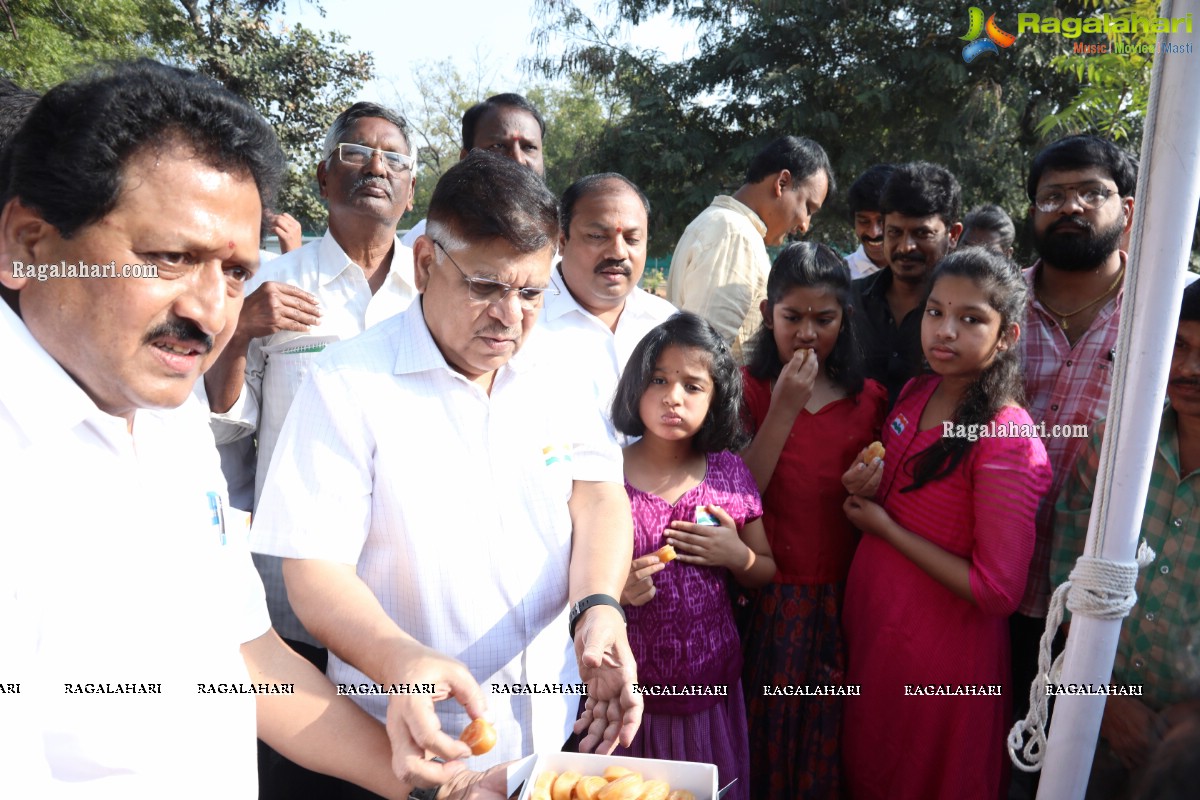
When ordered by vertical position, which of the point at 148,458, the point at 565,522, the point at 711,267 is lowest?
the point at 565,522

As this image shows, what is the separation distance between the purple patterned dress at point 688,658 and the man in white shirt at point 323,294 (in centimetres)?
107

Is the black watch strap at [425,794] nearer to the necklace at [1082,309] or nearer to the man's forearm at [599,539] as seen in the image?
the man's forearm at [599,539]

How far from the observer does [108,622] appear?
1210 mm

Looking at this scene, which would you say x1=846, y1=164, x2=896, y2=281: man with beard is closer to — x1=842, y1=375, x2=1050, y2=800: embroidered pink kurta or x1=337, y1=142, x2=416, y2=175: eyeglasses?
x1=842, y1=375, x2=1050, y2=800: embroidered pink kurta

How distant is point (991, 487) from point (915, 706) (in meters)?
0.74

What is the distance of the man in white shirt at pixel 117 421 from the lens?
3.74ft

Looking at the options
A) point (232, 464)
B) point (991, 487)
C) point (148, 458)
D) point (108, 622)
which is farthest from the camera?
point (232, 464)

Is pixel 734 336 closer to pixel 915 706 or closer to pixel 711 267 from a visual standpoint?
pixel 711 267

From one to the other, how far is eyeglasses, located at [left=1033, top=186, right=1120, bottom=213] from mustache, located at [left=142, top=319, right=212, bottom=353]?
3013 millimetres

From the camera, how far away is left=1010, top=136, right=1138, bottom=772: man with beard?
111 inches

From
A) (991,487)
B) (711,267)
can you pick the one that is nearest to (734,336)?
(711,267)

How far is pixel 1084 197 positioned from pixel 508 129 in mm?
2408

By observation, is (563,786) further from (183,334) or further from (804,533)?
(804,533)

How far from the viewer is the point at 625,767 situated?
1634mm
